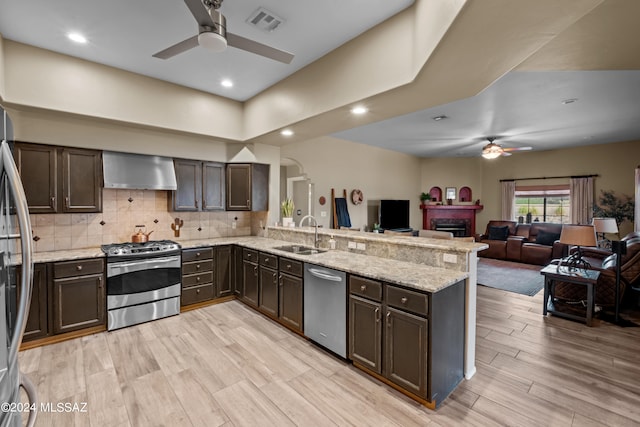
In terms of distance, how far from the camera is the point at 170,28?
2674 mm

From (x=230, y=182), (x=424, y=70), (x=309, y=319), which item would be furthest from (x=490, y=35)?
(x=230, y=182)

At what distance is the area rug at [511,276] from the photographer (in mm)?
5276

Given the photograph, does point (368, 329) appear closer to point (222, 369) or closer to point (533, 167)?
point (222, 369)

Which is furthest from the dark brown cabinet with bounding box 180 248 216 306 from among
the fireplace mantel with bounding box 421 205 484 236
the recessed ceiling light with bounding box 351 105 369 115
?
the fireplace mantel with bounding box 421 205 484 236

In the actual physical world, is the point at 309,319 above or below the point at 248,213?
below

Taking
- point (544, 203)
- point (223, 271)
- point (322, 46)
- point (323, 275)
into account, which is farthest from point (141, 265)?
point (544, 203)

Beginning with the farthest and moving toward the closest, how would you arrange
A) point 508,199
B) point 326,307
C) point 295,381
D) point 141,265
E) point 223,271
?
point 508,199, point 223,271, point 141,265, point 326,307, point 295,381

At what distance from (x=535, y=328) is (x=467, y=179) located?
6782mm

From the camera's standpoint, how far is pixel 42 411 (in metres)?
2.11

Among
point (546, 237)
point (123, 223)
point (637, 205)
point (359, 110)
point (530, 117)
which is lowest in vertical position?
point (546, 237)

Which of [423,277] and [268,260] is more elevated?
[423,277]

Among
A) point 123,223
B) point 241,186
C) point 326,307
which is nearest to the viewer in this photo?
point 326,307

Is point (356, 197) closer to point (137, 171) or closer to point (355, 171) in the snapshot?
point (355, 171)

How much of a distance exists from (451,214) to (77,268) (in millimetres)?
9613
